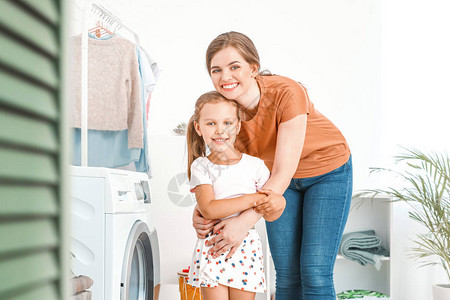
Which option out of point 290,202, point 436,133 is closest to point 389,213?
point 436,133

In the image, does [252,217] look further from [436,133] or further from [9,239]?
[436,133]

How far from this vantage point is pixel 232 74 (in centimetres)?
126

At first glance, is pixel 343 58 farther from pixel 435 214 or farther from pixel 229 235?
pixel 229 235

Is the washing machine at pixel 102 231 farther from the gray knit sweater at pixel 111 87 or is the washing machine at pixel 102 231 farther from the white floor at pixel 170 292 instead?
the white floor at pixel 170 292

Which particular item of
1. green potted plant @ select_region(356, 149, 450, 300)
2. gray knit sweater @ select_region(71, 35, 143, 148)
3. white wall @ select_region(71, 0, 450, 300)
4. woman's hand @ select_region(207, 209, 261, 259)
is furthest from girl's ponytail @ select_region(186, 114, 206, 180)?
white wall @ select_region(71, 0, 450, 300)

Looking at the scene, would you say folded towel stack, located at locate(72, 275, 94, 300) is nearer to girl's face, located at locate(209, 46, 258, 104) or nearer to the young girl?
the young girl

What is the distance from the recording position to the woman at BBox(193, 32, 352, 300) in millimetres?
1205

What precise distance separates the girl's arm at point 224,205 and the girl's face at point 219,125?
0.16m

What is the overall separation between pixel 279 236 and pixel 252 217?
19cm

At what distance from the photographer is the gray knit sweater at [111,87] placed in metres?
2.26

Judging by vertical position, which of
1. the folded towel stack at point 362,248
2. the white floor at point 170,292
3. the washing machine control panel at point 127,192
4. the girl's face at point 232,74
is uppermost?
the girl's face at point 232,74

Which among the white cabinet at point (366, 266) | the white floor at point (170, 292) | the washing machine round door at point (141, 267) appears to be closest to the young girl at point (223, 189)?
the washing machine round door at point (141, 267)

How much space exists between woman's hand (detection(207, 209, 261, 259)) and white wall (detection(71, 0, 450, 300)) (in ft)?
6.48

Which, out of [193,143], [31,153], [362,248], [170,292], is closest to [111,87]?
[193,143]
